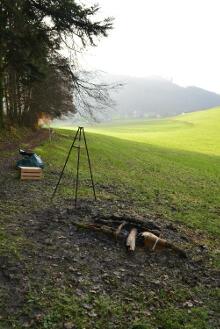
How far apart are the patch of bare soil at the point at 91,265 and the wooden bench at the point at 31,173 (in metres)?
5.98

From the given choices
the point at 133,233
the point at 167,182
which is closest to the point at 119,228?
the point at 133,233

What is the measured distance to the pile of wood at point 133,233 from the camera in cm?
1306

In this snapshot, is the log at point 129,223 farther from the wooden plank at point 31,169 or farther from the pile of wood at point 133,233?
the wooden plank at point 31,169

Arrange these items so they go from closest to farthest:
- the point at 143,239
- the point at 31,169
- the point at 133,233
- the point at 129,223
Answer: the point at 143,239, the point at 133,233, the point at 129,223, the point at 31,169

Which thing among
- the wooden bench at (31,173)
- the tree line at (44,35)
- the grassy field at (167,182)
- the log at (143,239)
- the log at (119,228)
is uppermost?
the tree line at (44,35)

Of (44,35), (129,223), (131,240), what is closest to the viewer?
(131,240)

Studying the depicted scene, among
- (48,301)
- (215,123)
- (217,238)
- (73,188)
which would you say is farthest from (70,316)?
(215,123)

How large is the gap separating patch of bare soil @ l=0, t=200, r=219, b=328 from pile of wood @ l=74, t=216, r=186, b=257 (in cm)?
17

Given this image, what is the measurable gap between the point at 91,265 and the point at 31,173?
1052 centimetres

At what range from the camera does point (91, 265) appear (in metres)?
11.3

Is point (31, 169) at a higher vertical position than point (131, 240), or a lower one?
higher

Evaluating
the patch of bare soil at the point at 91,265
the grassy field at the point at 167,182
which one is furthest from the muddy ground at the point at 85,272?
the grassy field at the point at 167,182

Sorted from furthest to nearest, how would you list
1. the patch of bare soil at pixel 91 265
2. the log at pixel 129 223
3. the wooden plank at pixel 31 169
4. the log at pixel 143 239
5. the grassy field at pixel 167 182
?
the wooden plank at pixel 31 169, the grassy field at pixel 167 182, the log at pixel 129 223, the log at pixel 143 239, the patch of bare soil at pixel 91 265

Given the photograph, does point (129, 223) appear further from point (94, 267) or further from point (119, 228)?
point (94, 267)
